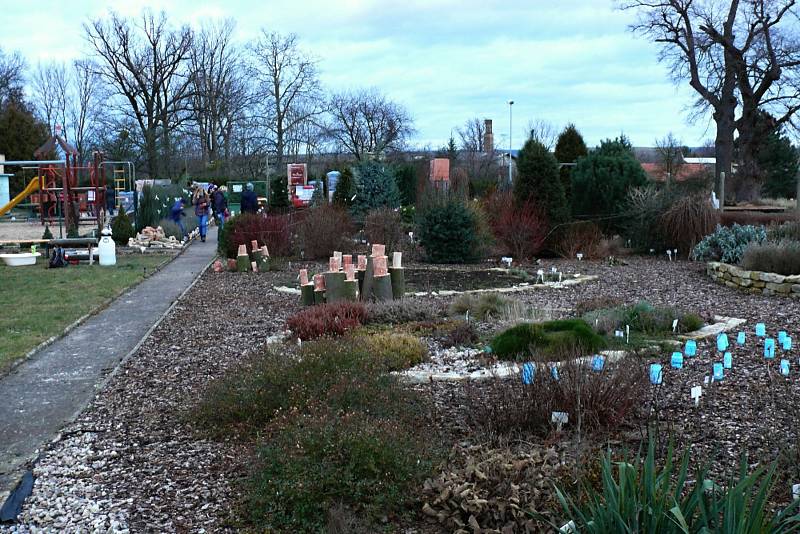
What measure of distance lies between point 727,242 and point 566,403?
33.4ft

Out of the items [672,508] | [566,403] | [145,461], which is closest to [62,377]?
[145,461]

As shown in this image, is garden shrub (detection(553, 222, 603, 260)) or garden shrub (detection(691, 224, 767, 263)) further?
garden shrub (detection(553, 222, 603, 260))

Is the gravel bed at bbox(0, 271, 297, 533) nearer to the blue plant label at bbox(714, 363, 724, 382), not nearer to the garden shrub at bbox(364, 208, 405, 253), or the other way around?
the blue plant label at bbox(714, 363, 724, 382)

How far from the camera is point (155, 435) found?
202 inches

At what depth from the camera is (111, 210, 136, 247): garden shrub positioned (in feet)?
68.2

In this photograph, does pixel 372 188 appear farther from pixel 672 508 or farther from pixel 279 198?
pixel 672 508

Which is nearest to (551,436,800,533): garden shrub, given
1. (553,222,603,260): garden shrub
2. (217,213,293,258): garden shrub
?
(553,222,603,260): garden shrub

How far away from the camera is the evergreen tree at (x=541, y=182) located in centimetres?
1620

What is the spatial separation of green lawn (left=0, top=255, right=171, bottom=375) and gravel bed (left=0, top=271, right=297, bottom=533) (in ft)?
5.50

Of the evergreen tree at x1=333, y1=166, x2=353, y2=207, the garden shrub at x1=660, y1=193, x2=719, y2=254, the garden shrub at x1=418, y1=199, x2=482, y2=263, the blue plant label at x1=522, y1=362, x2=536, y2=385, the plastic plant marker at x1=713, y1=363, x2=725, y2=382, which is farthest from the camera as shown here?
the evergreen tree at x1=333, y1=166, x2=353, y2=207

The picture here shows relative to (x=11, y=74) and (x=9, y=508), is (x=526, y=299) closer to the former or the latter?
(x=9, y=508)

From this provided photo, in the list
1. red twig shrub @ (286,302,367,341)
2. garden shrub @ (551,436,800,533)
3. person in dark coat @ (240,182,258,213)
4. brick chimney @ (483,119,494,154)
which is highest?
brick chimney @ (483,119,494,154)

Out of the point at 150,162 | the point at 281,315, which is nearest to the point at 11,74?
the point at 150,162

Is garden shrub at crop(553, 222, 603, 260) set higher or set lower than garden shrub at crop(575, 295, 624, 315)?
higher
